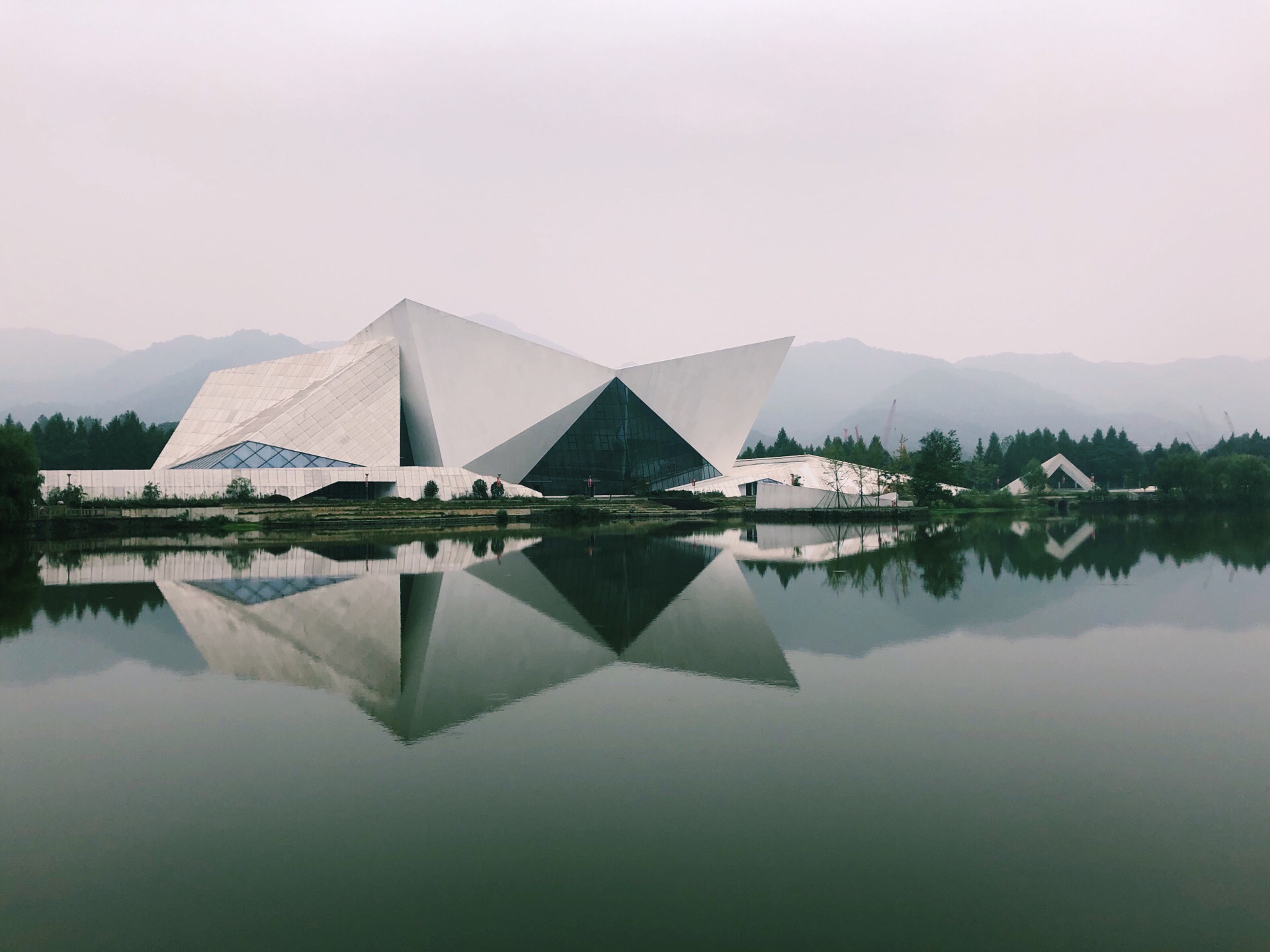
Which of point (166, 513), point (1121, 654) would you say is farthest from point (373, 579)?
point (166, 513)

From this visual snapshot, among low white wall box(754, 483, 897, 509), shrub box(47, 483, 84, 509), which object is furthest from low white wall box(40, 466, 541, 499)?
low white wall box(754, 483, 897, 509)

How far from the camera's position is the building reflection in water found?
8.55m

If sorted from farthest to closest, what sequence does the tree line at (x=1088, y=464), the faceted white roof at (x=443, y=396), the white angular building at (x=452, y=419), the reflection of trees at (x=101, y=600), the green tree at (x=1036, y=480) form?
the green tree at (x=1036, y=480) → the tree line at (x=1088, y=464) → the faceted white roof at (x=443, y=396) → the white angular building at (x=452, y=419) → the reflection of trees at (x=101, y=600)

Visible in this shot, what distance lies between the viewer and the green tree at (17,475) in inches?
1117

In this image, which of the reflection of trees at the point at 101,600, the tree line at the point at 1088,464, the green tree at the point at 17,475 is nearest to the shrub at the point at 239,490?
the green tree at the point at 17,475

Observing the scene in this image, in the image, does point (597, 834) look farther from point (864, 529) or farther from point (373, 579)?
point (864, 529)

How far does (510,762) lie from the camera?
6215 mm

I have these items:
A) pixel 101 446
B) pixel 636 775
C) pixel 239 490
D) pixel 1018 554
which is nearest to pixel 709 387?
pixel 239 490

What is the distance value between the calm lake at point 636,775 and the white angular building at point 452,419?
28550mm

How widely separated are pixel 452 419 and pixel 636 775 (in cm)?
4000

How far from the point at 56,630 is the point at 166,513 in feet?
85.1

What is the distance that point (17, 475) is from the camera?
28.6 metres

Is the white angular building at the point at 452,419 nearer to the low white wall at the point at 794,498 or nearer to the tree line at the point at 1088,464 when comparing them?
the low white wall at the point at 794,498

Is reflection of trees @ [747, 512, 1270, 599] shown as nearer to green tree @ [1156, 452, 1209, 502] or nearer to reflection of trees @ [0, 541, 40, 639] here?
reflection of trees @ [0, 541, 40, 639]
